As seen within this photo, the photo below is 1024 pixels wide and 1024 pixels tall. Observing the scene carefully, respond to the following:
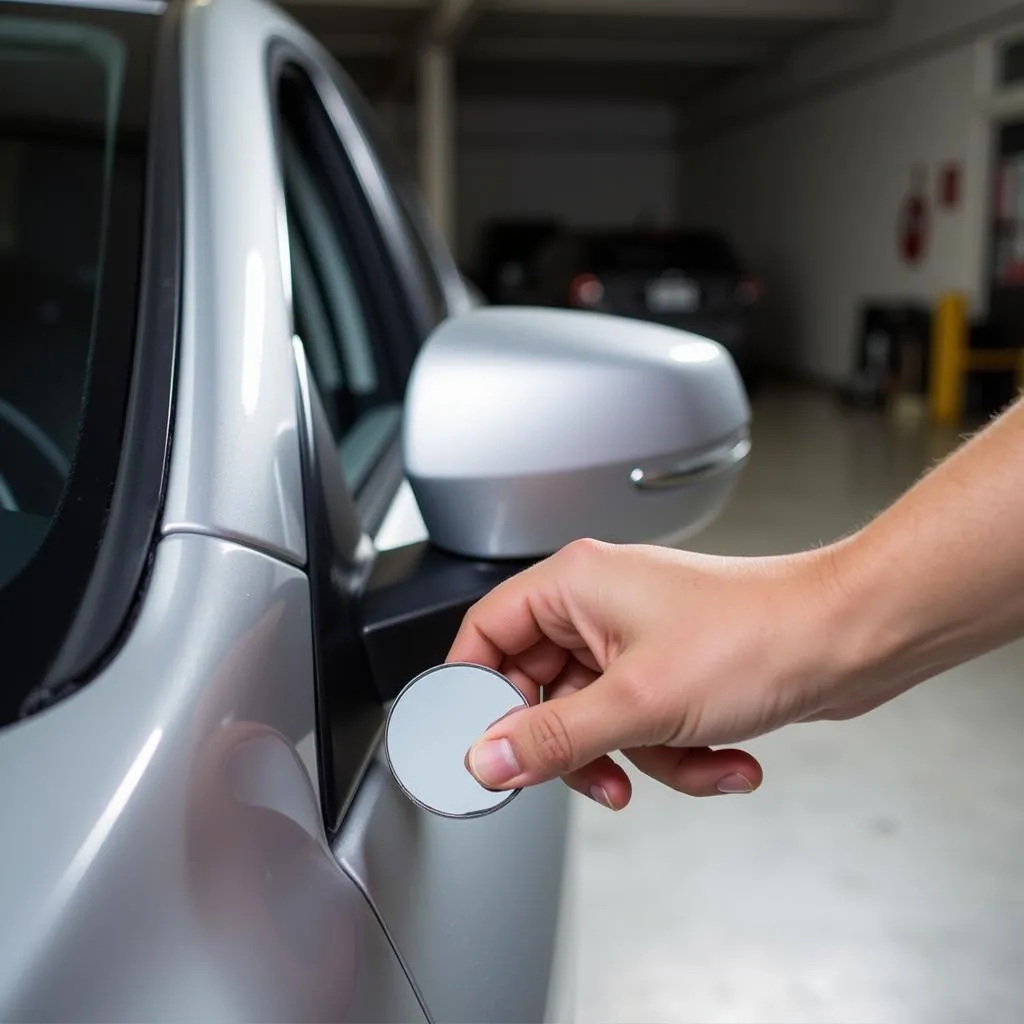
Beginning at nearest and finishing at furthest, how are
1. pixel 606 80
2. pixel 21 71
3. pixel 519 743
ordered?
pixel 519 743 → pixel 21 71 → pixel 606 80

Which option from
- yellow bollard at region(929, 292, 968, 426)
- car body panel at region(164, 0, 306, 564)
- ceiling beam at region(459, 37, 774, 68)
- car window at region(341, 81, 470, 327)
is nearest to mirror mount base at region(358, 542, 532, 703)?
car body panel at region(164, 0, 306, 564)

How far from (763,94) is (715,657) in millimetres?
11963

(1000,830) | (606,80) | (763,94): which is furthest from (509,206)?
(1000,830)

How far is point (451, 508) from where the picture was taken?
0.81 m

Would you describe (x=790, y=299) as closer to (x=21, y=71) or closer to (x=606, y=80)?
(x=606, y=80)

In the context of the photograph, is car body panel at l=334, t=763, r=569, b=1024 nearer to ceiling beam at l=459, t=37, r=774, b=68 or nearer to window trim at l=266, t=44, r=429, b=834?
window trim at l=266, t=44, r=429, b=834

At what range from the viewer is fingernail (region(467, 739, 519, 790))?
594 millimetres

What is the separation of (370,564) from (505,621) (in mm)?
169

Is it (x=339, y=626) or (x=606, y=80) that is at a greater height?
(x=606, y=80)

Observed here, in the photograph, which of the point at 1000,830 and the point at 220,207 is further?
the point at 1000,830

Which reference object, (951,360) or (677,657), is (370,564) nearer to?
(677,657)

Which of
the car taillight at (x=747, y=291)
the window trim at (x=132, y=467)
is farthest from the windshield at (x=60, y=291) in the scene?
the car taillight at (x=747, y=291)

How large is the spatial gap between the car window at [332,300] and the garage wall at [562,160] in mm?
13202

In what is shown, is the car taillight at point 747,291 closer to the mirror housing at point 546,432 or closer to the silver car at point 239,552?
the silver car at point 239,552
